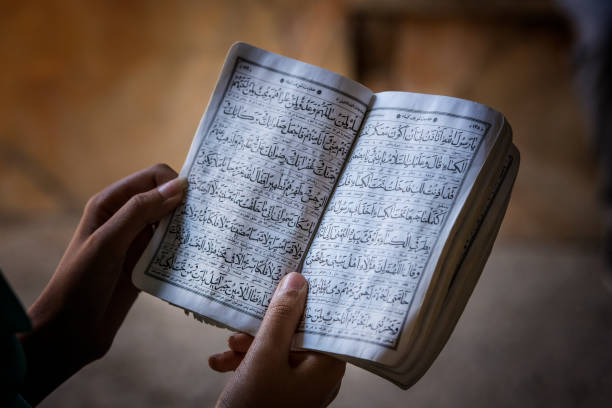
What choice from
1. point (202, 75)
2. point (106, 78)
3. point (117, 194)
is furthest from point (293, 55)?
point (117, 194)

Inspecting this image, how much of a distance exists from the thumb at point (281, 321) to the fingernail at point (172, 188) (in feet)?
0.62

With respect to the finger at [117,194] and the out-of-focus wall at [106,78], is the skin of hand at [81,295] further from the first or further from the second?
the out-of-focus wall at [106,78]

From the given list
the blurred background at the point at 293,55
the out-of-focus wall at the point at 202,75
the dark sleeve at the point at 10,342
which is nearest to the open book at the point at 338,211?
the dark sleeve at the point at 10,342

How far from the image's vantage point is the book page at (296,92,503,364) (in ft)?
1.87

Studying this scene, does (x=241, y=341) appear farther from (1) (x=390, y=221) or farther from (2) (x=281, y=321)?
(1) (x=390, y=221)

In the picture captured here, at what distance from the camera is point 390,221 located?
605mm

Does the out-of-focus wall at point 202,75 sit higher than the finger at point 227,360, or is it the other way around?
the out-of-focus wall at point 202,75

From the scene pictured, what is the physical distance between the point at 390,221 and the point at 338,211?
69mm

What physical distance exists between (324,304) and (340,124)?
0.22 m

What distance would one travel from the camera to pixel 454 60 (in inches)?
Answer: 108

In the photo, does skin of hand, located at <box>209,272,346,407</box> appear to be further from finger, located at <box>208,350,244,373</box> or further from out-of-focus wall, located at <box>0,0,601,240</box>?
out-of-focus wall, located at <box>0,0,601,240</box>

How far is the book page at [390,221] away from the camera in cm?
57

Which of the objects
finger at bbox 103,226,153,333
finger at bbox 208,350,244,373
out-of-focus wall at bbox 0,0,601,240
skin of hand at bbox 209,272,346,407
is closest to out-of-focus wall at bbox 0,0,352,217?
out-of-focus wall at bbox 0,0,601,240

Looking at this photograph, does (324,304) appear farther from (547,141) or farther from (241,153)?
(547,141)
